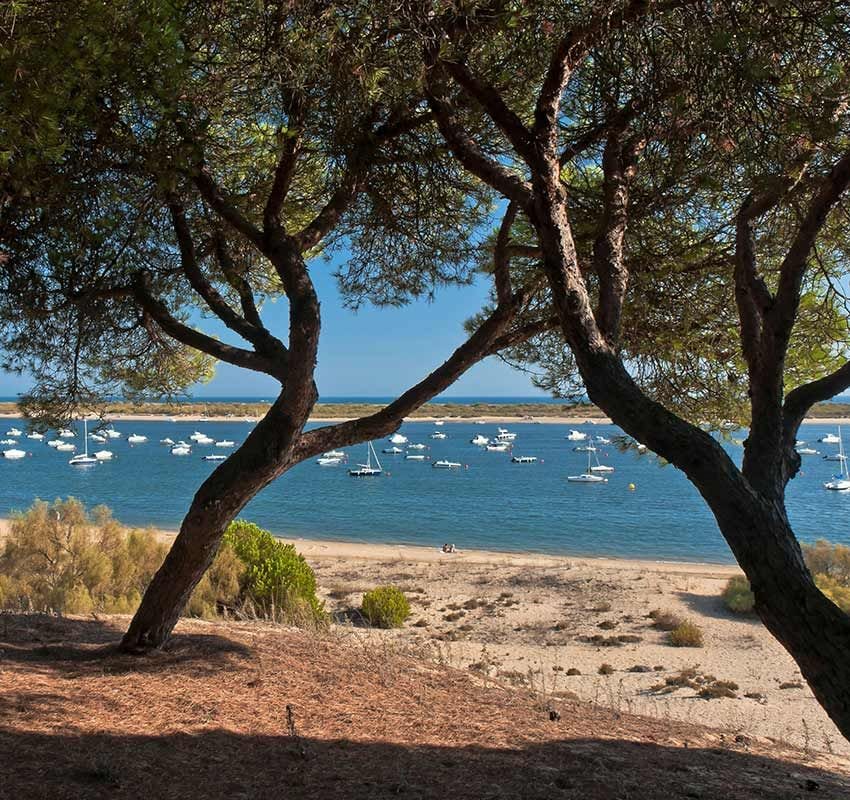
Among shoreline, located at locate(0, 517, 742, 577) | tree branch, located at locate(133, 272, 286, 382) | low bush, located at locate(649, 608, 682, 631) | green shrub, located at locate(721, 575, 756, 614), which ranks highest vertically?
tree branch, located at locate(133, 272, 286, 382)

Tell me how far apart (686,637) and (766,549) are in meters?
13.2

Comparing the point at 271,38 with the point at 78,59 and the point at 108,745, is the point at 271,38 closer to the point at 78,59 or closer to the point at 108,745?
the point at 78,59

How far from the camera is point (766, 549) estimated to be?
113 inches

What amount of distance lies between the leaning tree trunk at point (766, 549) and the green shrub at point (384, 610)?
13.0 metres

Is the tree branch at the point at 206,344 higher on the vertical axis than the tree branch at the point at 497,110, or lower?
lower

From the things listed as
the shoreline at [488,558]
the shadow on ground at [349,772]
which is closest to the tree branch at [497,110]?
the shadow on ground at [349,772]

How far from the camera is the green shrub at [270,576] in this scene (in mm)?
12164

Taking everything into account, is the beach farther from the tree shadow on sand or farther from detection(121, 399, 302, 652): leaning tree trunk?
detection(121, 399, 302, 652): leaning tree trunk

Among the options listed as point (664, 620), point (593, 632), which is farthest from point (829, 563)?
point (593, 632)

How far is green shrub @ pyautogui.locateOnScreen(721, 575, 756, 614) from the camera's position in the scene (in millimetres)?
17938

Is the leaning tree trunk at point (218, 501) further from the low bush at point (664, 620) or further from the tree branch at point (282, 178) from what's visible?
the low bush at point (664, 620)

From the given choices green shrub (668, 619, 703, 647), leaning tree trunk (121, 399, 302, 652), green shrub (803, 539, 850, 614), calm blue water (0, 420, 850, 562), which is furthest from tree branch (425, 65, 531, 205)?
green shrub (803, 539, 850, 614)

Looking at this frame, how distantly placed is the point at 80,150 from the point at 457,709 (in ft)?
14.8

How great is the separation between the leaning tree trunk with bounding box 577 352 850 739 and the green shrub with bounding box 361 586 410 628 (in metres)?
13.0
